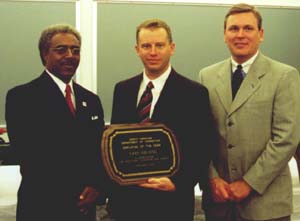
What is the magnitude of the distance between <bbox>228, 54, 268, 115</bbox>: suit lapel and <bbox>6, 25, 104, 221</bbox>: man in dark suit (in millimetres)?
588

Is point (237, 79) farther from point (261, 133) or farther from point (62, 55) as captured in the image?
point (62, 55)

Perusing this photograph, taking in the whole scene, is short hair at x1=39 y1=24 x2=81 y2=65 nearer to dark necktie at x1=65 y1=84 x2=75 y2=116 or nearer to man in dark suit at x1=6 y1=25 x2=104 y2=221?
man in dark suit at x1=6 y1=25 x2=104 y2=221

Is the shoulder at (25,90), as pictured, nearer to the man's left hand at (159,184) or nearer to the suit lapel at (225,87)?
the man's left hand at (159,184)

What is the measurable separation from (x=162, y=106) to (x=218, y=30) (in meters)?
1.59

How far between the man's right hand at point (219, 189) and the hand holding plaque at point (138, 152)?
23 cm

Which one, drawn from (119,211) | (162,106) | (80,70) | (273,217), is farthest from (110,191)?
(80,70)

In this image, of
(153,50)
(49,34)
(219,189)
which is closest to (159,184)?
(219,189)

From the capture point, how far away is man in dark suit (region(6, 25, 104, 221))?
1858 mm

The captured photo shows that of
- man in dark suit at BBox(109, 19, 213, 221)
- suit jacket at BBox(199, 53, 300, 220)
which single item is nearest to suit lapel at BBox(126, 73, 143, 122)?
man in dark suit at BBox(109, 19, 213, 221)

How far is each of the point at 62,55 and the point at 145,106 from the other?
15.7 inches

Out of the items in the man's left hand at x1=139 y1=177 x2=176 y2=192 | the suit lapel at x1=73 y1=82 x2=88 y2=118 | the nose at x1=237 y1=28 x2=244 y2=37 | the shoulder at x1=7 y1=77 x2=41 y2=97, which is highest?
the nose at x1=237 y1=28 x2=244 y2=37

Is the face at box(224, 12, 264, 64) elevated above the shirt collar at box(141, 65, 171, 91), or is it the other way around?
the face at box(224, 12, 264, 64)

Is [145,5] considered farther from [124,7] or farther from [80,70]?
[80,70]

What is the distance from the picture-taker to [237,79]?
2018 millimetres
